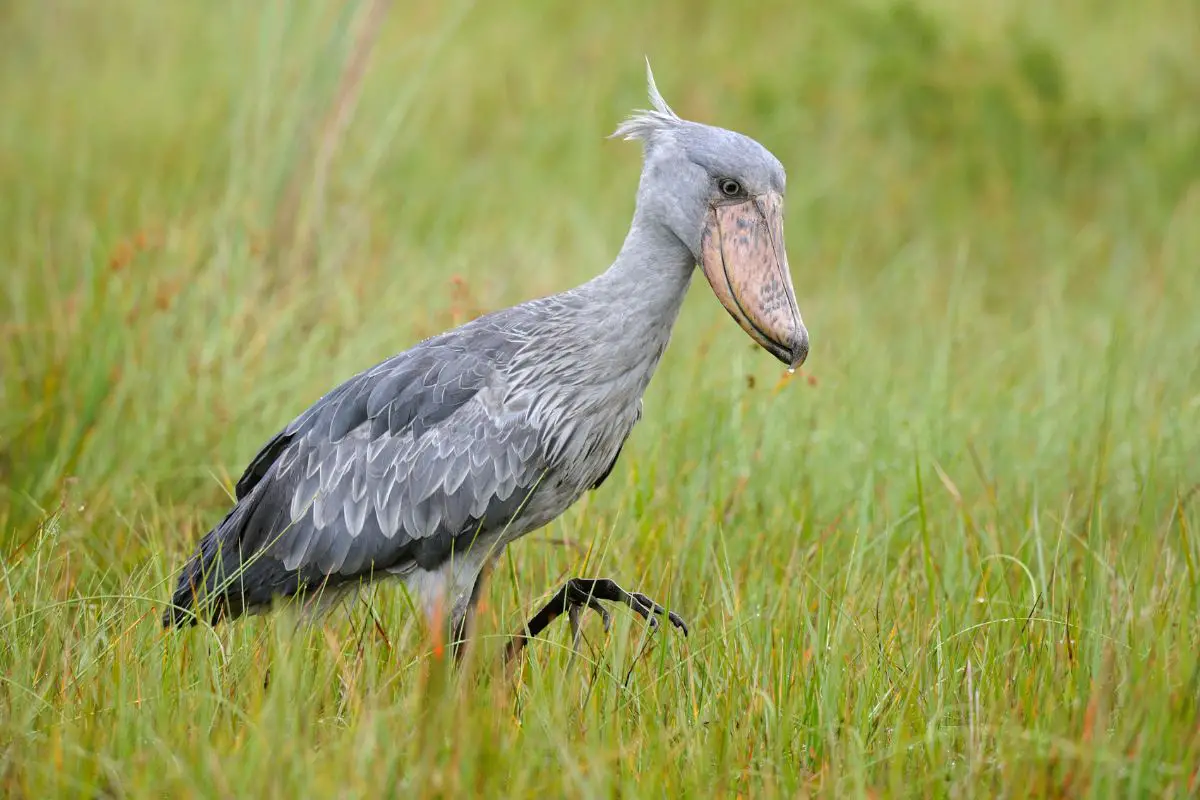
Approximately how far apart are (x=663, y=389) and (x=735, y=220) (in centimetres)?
201

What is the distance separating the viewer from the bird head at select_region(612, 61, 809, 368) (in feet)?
9.81

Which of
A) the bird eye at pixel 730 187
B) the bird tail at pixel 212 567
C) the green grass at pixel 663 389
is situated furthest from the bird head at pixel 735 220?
the bird tail at pixel 212 567

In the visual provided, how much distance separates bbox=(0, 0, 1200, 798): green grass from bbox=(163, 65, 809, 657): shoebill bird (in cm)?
17

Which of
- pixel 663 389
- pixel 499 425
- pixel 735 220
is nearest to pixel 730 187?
pixel 735 220

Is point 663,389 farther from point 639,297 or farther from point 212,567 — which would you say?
point 212,567

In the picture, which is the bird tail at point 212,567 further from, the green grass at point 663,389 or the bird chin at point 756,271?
the bird chin at point 756,271

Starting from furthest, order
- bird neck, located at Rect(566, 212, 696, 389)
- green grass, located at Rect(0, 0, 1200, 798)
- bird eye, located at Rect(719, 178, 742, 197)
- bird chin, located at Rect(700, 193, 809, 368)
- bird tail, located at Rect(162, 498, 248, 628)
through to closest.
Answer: bird tail, located at Rect(162, 498, 248, 628) < bird neck, located at Rect(566, 212, 696, 389) < bird eye, located at Rect(719, 178, 742, 197) < bird chin, located at Rect(700, 193, 809, 368) < green grass, located at Rect(0, 0, 1200, 798)

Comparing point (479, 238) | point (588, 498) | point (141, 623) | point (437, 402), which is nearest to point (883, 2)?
point (479, 238)

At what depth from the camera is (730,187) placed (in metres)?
3.09

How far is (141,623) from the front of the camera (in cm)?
302

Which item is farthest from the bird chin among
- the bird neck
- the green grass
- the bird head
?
the green grass

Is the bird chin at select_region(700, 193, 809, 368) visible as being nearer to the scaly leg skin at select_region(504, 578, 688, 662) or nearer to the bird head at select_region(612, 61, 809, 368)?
the bird head at select_region(612, 61, 809, 368)

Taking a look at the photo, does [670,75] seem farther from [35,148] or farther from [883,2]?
[35,148]

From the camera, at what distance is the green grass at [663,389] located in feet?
8.43
